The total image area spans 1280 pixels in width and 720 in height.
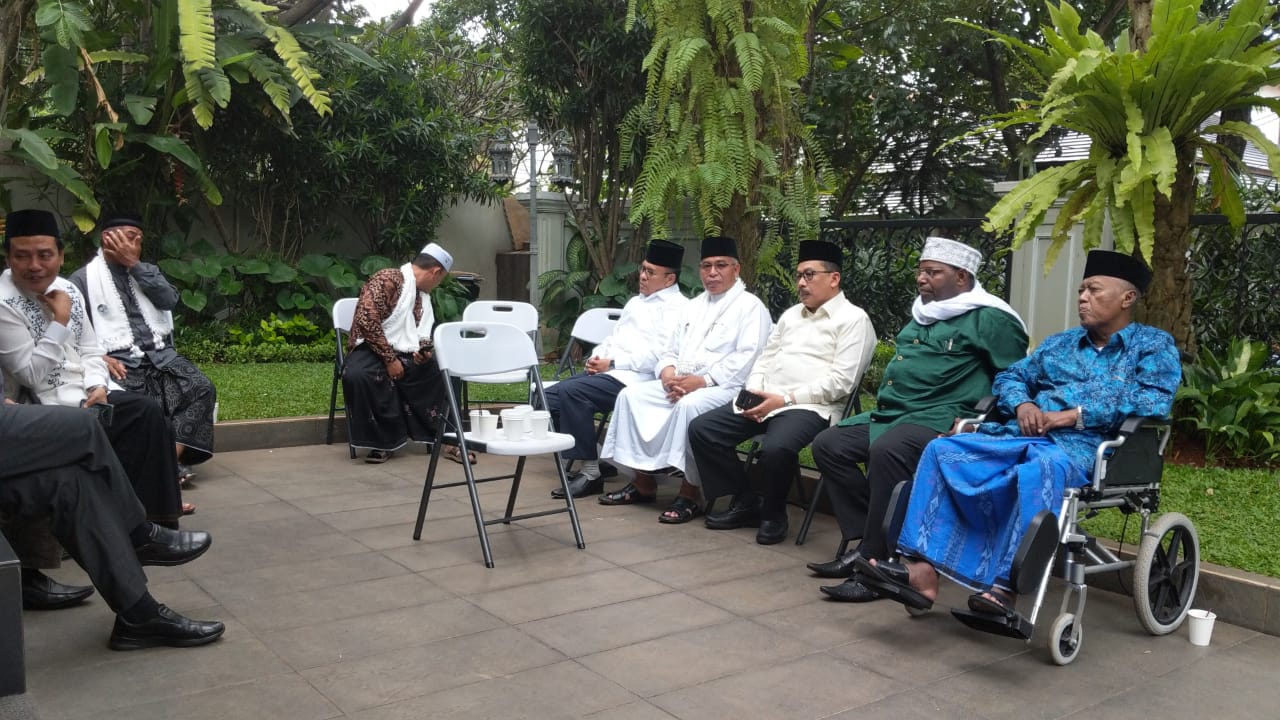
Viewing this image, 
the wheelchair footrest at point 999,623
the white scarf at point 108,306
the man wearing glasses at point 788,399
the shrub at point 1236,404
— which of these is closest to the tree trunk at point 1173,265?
the shrub at point 1236,404

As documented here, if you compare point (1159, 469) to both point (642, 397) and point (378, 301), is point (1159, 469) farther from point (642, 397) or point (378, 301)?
point (378, 301)

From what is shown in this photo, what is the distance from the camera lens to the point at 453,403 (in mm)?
5324

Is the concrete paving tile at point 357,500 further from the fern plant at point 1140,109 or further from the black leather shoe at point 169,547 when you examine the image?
the fern plant at point 1140,109

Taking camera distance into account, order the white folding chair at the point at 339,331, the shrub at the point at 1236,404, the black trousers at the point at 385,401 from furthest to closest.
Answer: the white folding chair at the point at 339,331
the black trousers at the point at 385,401
the shrub at the point at 1236,404

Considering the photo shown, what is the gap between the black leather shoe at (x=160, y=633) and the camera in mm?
3734

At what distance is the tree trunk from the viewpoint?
5.93m

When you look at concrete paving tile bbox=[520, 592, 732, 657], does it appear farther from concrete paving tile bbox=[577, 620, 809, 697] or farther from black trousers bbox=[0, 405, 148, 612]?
black trousers bbox=[0, 405, 148, 612]

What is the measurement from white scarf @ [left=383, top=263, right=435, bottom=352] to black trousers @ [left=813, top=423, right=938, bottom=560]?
335 cm

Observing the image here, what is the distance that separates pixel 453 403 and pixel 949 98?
12.6m

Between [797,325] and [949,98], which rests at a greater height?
[949,98]

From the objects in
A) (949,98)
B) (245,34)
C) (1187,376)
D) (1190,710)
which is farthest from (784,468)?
(949,98)

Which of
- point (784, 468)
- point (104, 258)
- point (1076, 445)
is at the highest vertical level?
point (104, 258)

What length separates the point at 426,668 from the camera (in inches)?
144

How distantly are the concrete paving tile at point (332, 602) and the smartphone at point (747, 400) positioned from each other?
77.6 inches
